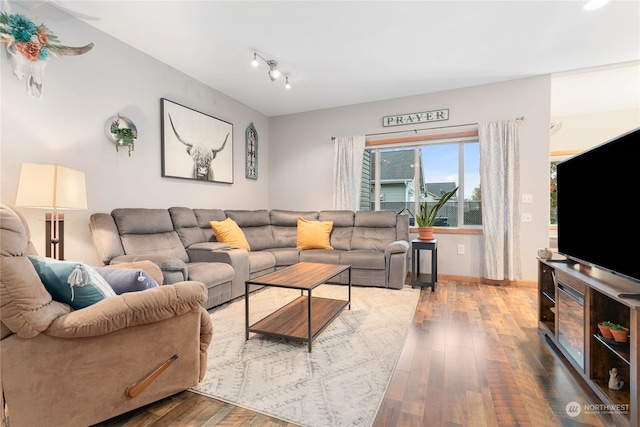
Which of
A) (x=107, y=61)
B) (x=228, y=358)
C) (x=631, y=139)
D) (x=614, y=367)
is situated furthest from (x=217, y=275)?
(x=631, y=139)

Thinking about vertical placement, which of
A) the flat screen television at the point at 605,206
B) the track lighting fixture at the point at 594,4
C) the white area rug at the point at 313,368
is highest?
the track lighting fixture at the point at 594,4

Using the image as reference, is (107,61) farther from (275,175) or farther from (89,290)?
(275,175)

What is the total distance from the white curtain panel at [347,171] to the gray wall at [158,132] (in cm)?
19

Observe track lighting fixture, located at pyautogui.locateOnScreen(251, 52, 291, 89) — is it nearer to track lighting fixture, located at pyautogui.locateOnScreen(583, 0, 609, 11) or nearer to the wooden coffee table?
the wooden coffee table

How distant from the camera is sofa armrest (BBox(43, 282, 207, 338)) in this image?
110cm

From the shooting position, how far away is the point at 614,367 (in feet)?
4.80

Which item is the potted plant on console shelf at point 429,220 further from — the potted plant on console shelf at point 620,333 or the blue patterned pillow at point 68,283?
the blue patterned pillow at point 68,283

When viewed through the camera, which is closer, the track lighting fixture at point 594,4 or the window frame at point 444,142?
the track lighting fixture at point 594,4

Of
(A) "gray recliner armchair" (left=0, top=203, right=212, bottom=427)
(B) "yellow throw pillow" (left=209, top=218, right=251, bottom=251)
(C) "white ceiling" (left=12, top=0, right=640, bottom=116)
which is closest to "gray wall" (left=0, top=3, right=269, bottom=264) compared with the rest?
(C) "white ceiling" (left=12, top=0, right=640, bottom=116)

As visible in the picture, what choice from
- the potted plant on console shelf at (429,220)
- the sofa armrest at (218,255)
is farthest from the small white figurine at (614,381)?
the sofa armrest at (218,255)

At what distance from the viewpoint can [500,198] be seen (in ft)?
12.3

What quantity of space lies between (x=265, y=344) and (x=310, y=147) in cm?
363

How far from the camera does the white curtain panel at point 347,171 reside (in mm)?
4578

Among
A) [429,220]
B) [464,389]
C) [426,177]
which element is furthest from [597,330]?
[426,177]
